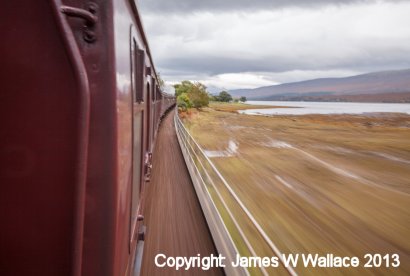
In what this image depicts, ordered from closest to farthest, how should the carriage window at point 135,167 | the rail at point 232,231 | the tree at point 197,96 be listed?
the carriage window at point 135,167, the rail at point 232,231, the tree at point 197,96

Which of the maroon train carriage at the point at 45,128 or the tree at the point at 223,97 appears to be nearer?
the maroon train carriage at the point at 45,128

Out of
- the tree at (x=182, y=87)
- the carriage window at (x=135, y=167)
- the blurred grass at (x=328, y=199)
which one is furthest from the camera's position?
the tree at (x=182, y=87)

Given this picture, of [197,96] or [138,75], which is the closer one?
[138,75]

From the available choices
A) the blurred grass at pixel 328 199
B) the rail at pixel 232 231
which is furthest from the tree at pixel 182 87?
the rail at pixel 232 231

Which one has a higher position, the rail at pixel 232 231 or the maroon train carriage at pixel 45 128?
the maroon train carriage at pixel 45 128

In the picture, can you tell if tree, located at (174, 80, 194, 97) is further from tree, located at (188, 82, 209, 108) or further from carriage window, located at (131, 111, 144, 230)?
carriage window, located at (131, 111, 144, 230)

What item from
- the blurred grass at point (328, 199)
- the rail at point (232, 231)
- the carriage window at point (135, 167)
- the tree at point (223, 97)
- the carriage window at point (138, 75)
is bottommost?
the blurred grass at point (328, 199)

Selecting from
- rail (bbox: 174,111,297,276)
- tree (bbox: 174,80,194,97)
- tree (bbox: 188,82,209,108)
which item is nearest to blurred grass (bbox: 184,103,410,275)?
rail (bbox: 174,111,297,276)

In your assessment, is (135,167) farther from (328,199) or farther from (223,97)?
(223,97)

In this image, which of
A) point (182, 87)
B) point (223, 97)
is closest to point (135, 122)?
point (182, 87)

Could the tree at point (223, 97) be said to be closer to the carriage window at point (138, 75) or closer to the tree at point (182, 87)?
the tree at point (182, 87)

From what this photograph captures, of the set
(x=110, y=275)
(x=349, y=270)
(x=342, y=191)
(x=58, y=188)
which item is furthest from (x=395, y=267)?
(x=58, y=188)

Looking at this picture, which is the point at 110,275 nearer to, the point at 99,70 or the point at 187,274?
the point at 99,70

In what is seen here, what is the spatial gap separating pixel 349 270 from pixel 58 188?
5.82m
